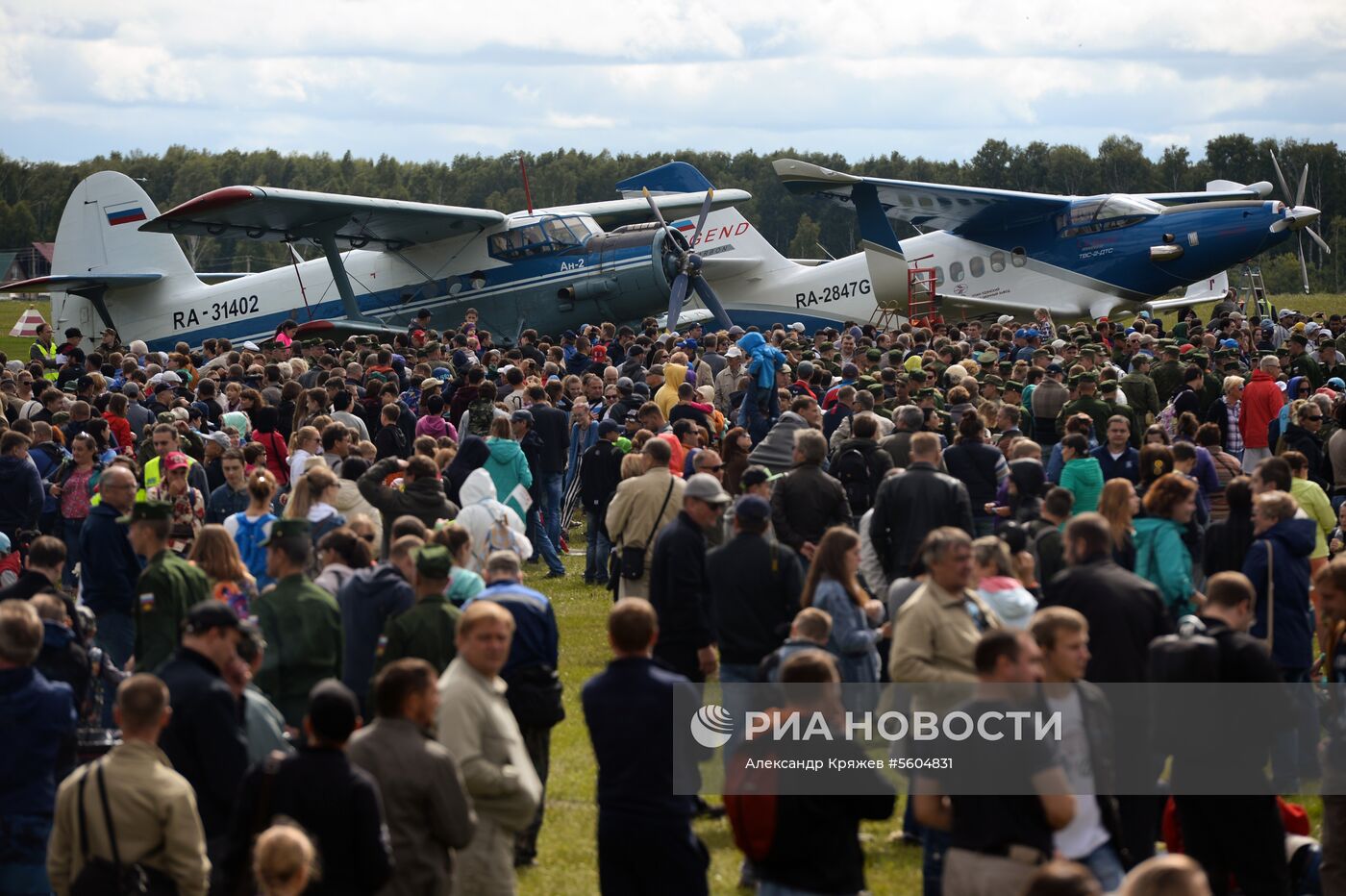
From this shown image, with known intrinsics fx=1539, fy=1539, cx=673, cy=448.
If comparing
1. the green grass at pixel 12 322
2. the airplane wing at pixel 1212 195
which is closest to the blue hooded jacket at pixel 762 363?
the airplane wing at pixel 1212 195

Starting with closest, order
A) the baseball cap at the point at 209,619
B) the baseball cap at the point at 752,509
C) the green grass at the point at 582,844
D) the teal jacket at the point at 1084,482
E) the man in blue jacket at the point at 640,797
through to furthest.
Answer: the man in blue jacket at the point at 640,797 < the baseball cap at the point at 209,619 < the green grass at the point at 582,844 < the baseball cap at the point at 752,509 < the teal jacket at the point at 1084,482

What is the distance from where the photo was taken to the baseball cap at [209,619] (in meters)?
5.24

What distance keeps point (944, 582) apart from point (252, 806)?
2.78 metres

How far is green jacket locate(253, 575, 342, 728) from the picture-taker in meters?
6.24

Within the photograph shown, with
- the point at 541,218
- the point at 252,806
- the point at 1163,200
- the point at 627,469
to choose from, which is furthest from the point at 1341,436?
the point at 1163,200

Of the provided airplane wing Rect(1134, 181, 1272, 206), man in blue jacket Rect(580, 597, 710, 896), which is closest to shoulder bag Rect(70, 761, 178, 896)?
man in blue jacket Rect(580, 597, 710, 896)

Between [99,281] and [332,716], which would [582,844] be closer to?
[332,716]

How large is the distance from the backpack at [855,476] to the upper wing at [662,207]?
63.5ft

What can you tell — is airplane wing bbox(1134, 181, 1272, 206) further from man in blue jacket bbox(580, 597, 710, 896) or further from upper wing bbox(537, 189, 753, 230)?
man in blue jacket bbox(580, 597, 710, 896)

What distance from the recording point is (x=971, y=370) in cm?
1451

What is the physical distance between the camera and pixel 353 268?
25.5m

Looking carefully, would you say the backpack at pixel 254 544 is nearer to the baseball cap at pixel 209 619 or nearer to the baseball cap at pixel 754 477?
the baseball cap at pixel 754 477

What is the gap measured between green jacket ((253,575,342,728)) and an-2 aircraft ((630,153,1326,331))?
1866 cm

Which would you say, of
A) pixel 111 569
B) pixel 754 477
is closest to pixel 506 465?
pixel 754 477
